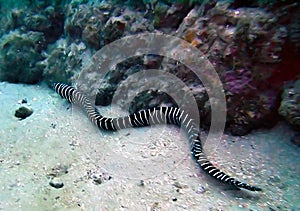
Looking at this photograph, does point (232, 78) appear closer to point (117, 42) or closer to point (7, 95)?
point (117, 42)

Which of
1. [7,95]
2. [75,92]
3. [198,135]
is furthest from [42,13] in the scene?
[198,135]

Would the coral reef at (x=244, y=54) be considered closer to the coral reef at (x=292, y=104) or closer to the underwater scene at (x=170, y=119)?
the underwater scene at (x=170, y=119)

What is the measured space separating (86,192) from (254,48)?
3.22 metres

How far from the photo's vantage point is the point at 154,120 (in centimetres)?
513

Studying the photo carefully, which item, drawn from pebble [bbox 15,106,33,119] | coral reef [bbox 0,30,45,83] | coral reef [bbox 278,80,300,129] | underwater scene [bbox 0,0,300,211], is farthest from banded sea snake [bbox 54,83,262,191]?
coral reef [bbox 0,30,45,83]

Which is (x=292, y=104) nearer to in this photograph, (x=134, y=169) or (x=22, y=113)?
(x=134, y=169)

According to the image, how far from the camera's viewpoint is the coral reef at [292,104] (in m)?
3.67

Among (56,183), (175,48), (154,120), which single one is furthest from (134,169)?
(175,48)

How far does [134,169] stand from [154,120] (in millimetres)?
1355

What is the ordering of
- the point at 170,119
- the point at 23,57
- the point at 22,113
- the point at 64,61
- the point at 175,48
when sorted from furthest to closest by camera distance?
the point at 23,57
the point at 64,61
the point at 22,113
the point at 170,119
the point at 175,48

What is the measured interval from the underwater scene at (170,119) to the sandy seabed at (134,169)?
0.02m

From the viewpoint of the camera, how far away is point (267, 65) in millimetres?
3998

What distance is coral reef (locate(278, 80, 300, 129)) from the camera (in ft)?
→ 12.0

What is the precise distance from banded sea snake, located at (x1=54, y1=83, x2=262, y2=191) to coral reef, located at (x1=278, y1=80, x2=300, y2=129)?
4.18 feet
